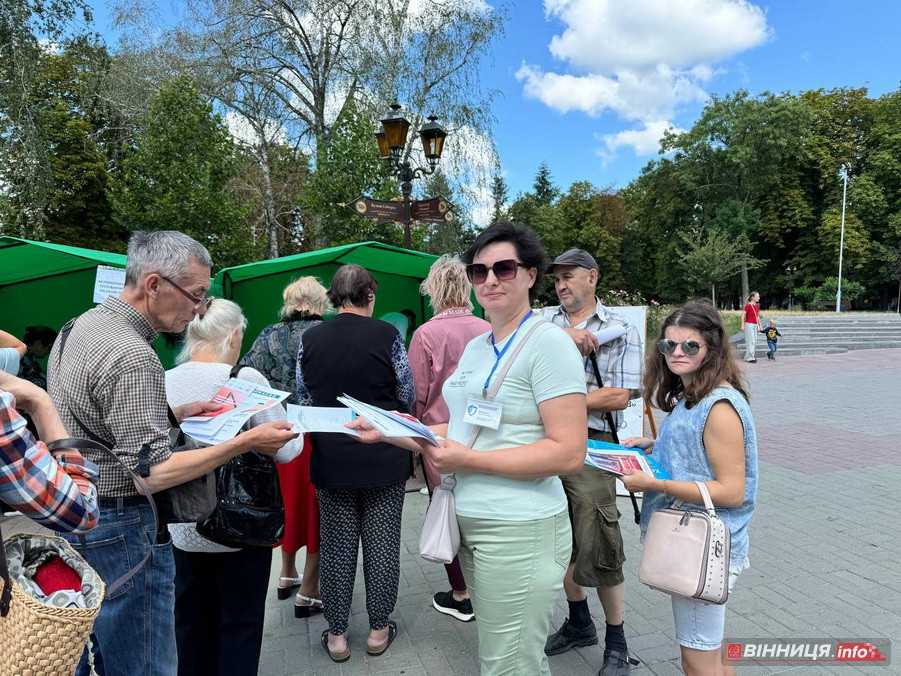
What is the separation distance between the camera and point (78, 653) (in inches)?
41.6

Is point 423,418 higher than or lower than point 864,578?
higher

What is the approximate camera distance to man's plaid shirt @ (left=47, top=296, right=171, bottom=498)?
5.00 ft

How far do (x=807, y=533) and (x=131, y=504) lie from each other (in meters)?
4.71

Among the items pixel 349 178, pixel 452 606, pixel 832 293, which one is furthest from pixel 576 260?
pixel 832 293

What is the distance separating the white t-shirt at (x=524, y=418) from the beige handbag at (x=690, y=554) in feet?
1.29

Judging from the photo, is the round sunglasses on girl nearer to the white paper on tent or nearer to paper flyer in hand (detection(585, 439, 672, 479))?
paper flyer in hand (detection(585, 439, 672, 479))

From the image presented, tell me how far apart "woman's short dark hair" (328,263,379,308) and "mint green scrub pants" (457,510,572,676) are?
1469 millimetres

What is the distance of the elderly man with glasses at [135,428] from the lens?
1.53 metres

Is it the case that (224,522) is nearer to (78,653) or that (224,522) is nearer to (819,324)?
(78,653)

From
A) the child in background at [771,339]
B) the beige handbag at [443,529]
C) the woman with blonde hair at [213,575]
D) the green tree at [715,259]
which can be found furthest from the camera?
the green tree at [715,259]

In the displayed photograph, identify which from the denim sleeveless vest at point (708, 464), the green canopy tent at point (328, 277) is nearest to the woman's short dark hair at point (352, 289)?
the denim sleeveless vest at point (708, 464)

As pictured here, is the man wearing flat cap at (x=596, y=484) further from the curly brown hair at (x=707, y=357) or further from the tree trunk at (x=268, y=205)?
the tree trunk at (x=268, y=205)

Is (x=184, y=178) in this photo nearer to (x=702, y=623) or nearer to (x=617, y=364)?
(x=617, y=364)

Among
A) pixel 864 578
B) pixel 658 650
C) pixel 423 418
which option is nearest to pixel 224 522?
pixel 423 418
